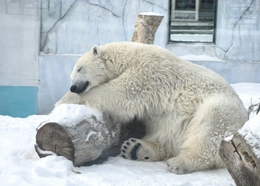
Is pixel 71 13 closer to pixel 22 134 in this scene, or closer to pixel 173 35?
pixel 173 35

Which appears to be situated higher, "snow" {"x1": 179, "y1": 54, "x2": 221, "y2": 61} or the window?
the window

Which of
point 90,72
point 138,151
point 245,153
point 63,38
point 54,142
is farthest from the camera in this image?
point 63,38

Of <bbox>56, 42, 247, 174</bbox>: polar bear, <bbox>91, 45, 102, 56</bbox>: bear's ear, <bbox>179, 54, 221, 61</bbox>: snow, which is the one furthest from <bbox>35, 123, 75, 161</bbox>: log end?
<bbox>179, 54, 221, 61</bbox>: snow

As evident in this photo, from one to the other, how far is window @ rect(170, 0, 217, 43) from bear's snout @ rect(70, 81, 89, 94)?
3.80 meters

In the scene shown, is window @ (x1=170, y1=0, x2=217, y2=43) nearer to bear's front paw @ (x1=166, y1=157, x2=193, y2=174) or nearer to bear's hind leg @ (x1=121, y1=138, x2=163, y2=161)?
bear's hind leg @ (x1=121, y1=138, x2=163, y2=161)

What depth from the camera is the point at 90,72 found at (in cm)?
390

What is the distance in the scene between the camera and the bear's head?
3.81 m

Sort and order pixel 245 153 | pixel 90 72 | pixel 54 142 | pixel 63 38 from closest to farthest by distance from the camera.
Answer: pixel 245 153, pixel 54 142, pixel 90 72, pixel 63 38

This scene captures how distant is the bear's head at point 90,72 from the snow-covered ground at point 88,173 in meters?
0.69

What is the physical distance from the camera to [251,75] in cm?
740

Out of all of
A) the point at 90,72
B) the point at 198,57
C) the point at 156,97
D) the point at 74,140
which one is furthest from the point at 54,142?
the point at 198,57

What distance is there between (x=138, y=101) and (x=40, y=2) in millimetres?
4081

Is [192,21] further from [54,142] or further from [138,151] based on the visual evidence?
[54,142]

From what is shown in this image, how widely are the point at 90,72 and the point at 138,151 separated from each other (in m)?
0.85
